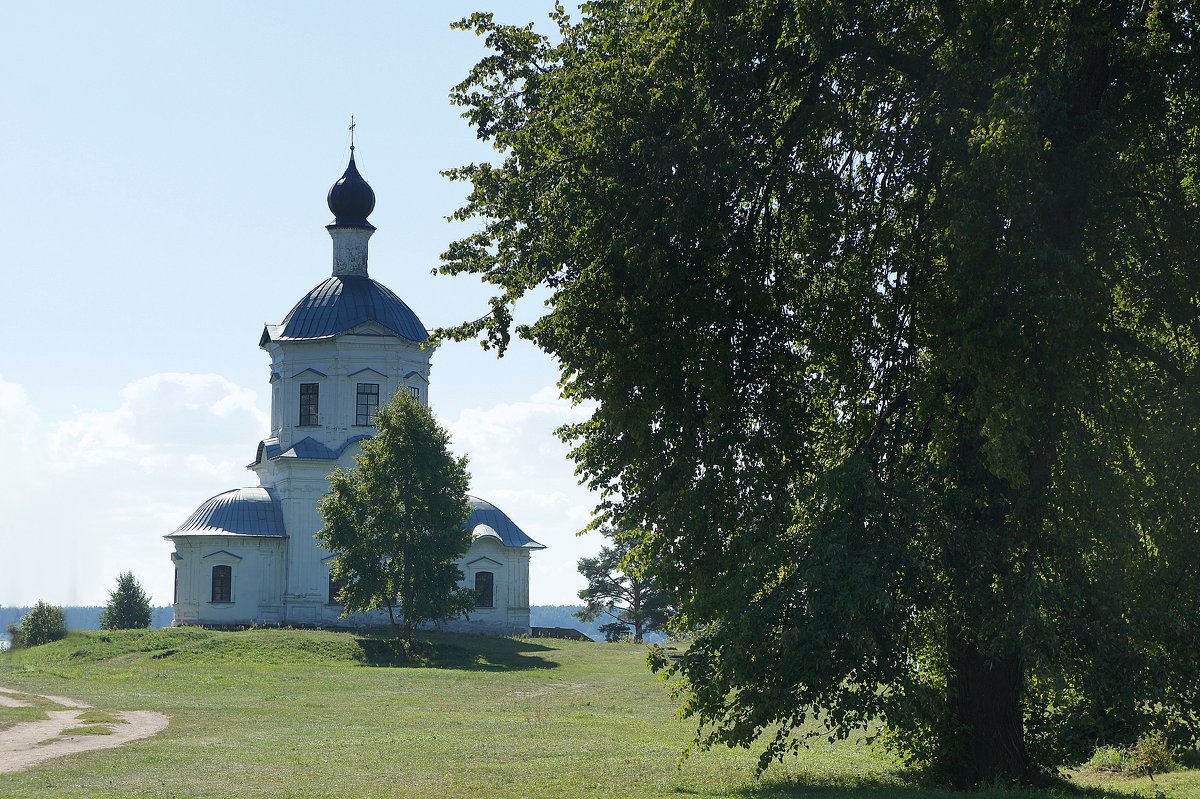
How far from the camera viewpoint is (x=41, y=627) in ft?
173

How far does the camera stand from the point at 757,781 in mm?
16844

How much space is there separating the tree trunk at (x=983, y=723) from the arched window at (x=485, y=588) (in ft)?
146

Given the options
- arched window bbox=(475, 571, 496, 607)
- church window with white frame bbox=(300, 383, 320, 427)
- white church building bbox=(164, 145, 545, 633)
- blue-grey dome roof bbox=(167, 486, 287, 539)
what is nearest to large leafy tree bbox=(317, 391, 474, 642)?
white church building bbox=(164, 145, 545, 633)

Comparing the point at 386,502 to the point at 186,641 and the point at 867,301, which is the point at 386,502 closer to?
the point at 186,641

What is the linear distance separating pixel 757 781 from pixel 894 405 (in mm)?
4996

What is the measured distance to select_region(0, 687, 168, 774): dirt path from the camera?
19.0 meters

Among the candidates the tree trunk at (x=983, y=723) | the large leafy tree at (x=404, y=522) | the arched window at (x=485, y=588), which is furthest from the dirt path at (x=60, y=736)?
the arched window at (x=485, y=588)

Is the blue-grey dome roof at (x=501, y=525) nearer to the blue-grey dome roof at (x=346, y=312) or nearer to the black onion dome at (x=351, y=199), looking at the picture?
the blue-grey dome roof at (x=346, y=312)

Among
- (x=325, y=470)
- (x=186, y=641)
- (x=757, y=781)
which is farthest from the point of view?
(x=325, y=470)

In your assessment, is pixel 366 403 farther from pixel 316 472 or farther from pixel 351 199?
pixel 351 199

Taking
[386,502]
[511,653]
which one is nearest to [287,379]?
[386,502]

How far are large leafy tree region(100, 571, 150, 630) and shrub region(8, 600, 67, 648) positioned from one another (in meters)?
8.93

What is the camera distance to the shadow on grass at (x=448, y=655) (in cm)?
4466

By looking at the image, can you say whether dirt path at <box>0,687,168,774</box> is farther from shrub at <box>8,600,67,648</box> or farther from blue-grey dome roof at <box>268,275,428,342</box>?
blue-grey dome roof at <box>268,275,428,342</box>
